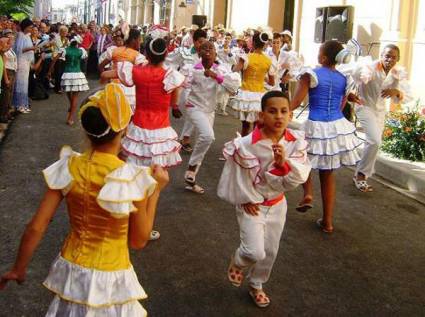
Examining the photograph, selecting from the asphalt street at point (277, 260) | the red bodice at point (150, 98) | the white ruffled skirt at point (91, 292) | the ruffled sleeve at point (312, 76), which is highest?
the ruffled sleeve at point (312, 76)

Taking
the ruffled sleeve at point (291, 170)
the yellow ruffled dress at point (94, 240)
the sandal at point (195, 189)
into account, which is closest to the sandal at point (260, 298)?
the ruffled sleeve at point (291, 170)

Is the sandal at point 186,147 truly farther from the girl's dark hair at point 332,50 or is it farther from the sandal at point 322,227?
the girl's dark hair at point 332,50

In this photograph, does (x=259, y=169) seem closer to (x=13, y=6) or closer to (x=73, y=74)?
(x=73, y=74)

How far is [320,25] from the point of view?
1603 cm

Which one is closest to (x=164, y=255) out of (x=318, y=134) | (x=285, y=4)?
(x=318, y=134)

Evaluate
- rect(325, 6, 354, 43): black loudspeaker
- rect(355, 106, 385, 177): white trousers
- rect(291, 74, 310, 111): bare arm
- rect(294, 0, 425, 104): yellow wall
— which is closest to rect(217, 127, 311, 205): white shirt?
rect(291, 74, 310, 111): bare arm

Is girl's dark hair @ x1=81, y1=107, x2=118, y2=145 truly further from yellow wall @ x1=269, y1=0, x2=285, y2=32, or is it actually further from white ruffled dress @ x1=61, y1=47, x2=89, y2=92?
yellow wall @ x1=269, y1=0, x2=285, y2=32

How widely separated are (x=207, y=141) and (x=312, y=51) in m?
11.2

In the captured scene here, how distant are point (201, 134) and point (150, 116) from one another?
1.80 m

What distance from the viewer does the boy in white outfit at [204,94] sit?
738 cm

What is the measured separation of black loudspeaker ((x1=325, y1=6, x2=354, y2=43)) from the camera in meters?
14.8

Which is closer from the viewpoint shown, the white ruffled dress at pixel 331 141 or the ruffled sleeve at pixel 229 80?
the white ruffled dress at pixel 331 141

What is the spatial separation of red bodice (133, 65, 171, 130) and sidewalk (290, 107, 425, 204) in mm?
4047

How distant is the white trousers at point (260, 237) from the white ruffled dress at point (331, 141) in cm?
189
